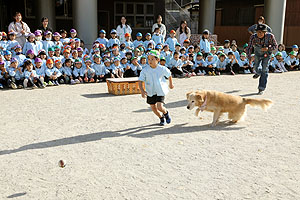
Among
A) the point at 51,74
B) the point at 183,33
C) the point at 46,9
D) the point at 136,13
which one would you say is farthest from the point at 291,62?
the point at 46,9

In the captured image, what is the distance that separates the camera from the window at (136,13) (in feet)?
66.9

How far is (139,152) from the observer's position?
4.54m

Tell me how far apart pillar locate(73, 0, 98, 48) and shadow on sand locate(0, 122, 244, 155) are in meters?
7.89

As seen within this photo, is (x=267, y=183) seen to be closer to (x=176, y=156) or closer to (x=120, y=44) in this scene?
(x=176, y=156)

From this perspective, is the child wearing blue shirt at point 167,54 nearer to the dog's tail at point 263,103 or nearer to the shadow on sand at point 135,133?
the shadow on sand at point 135,133

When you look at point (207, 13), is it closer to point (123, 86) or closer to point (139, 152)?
point (123, 86)

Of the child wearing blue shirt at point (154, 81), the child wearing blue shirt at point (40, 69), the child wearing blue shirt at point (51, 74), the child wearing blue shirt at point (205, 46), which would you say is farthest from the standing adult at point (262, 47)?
the child wearing blue shirt at point (40, 69)

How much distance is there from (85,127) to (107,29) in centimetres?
1529

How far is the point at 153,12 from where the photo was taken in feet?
69.6


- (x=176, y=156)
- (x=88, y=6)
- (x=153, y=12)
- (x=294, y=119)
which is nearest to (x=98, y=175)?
(x=176, y=156)

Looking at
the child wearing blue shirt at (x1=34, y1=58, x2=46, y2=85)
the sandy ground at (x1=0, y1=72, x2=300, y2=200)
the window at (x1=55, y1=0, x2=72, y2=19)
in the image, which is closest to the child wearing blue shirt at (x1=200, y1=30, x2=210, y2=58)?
the sandy ground at (x1=0, y1=72, x2=300, y2=200)

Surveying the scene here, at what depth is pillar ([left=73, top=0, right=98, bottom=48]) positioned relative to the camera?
12.6 metres

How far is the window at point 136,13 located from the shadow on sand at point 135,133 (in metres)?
15.7

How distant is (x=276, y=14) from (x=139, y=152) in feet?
42.0
